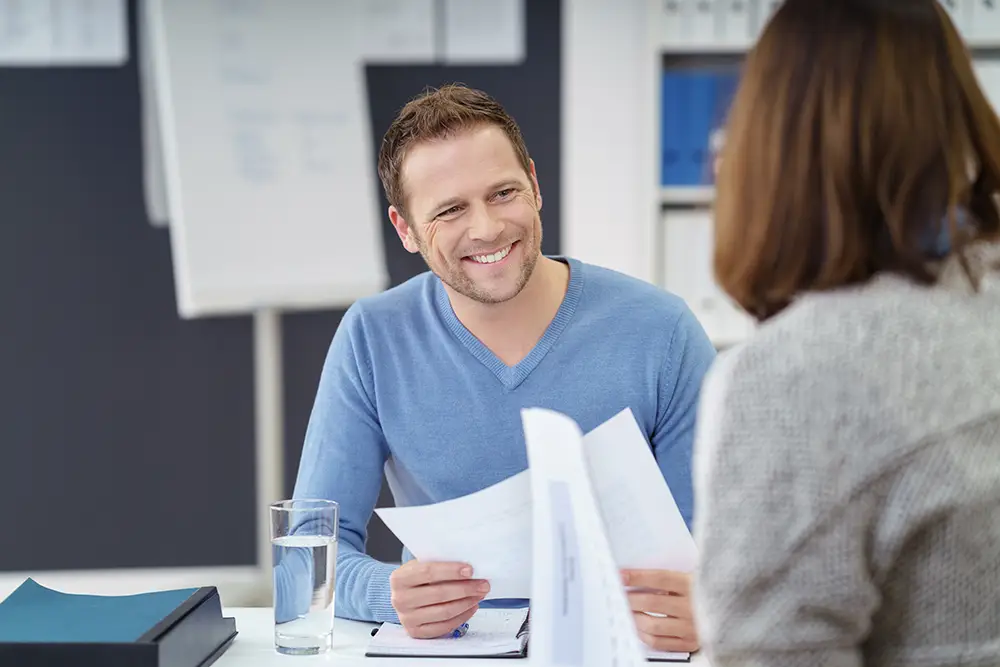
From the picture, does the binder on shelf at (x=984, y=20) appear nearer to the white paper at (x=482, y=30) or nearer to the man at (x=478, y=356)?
the white paper at (x=482, y=30)

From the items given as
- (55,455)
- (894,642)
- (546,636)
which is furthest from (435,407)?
(55,455)

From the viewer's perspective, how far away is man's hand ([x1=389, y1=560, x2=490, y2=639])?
1.24 m

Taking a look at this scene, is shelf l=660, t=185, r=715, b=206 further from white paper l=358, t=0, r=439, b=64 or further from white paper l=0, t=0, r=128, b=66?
white paper l=0, t=0, r=128, b=66

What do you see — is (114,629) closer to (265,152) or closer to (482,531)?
(482,531)

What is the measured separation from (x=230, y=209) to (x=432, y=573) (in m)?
2.21

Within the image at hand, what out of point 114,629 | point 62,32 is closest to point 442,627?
point 114,629

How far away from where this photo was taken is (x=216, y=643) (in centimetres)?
125

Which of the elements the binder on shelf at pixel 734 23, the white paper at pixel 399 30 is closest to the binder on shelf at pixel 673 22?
the binder on shelf at pixel 734 23

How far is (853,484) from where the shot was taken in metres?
0.75

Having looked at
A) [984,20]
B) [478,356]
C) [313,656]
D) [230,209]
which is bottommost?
[313,656]

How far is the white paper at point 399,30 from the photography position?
338 centimetres

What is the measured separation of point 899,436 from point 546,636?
0.34m

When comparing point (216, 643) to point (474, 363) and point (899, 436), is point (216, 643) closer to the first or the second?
point (474, 363)

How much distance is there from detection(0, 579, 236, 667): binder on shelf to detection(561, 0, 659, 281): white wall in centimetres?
231
